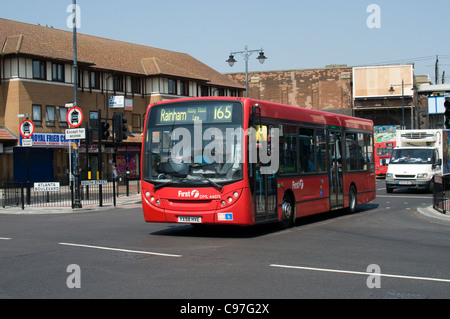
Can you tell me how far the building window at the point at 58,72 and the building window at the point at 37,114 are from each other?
9.11 ft

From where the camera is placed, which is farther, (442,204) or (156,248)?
(442,204)

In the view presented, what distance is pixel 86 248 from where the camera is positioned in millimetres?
11039

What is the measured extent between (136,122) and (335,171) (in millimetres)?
40465

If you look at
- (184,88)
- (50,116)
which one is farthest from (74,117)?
(184,88)

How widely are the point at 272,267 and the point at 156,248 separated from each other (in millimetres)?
2968

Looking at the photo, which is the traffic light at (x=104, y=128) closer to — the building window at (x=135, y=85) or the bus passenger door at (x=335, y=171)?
the bus passenger door at (x=335, y=171)

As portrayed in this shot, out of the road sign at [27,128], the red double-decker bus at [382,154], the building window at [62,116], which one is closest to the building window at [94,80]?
the building window at [62,116]

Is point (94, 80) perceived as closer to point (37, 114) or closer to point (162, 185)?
point (37, 114)

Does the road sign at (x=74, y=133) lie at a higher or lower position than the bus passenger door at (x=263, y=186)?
higher

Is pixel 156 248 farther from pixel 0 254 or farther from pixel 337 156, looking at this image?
pixel 337 156

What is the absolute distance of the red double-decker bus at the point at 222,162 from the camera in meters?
12.2

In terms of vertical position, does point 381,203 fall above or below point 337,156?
below

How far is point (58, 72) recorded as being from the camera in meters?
47.0
